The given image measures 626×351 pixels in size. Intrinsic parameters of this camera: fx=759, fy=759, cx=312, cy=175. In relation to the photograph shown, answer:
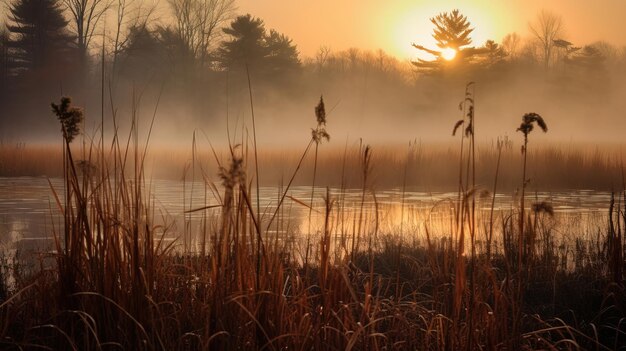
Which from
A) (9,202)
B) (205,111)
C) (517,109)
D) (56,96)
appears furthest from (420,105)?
(9,202)

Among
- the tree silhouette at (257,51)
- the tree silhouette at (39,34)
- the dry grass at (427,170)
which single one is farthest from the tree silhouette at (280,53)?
the dry grass at (427,170)

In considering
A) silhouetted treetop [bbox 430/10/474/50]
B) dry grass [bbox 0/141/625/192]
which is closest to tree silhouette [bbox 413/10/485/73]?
silhouetted treetop [bbox 430/10/474/50]

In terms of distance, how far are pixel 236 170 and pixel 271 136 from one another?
122 ft

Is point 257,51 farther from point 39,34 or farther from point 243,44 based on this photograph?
point 39,34

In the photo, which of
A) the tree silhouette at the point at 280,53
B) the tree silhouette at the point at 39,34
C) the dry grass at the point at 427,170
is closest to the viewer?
the dry grass at the point at 427,170

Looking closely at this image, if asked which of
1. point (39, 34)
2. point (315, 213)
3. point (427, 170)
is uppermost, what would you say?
point (39, 34)

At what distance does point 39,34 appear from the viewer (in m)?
30.2

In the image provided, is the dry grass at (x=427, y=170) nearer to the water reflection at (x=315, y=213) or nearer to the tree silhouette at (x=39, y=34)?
the water reflection at (x=315, y=213)

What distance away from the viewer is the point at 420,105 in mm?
43531

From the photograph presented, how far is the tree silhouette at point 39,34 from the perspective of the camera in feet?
98.4

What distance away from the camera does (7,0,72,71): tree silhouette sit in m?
30.0

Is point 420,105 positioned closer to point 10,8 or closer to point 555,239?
point 10,8

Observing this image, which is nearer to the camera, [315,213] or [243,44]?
[315,213]

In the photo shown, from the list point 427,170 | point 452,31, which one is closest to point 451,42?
point 452,31
